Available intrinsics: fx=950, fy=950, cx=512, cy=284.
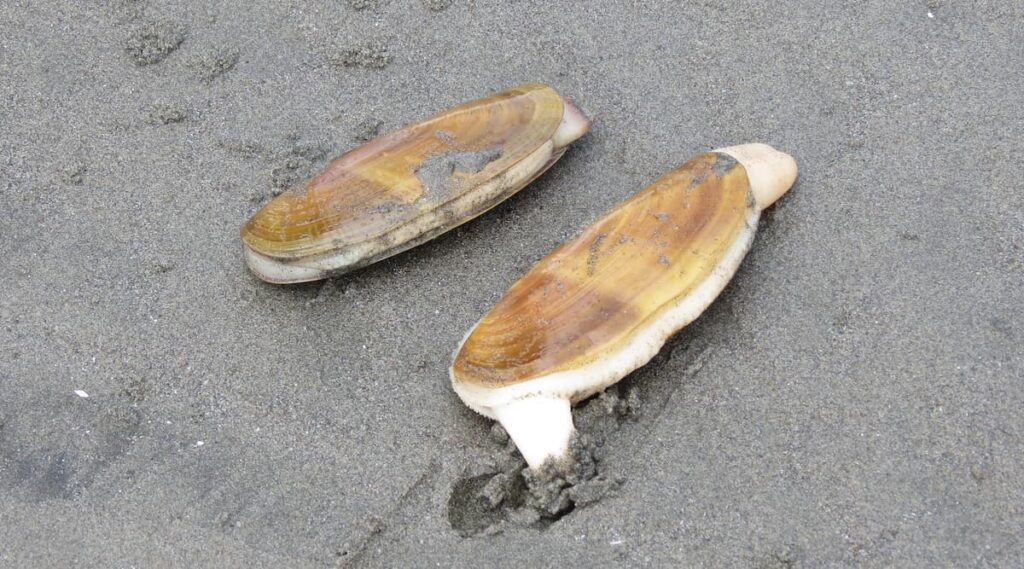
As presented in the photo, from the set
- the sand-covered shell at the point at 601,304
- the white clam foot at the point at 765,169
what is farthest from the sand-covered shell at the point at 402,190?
the white clam foot at the point at 765,169

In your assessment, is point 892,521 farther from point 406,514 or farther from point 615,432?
point 406,514

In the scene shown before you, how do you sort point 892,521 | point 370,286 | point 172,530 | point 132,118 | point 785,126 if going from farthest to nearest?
1. point 132,118
2. point 785,126
3. point 370,286
4. point 172,530
5. point 892,521

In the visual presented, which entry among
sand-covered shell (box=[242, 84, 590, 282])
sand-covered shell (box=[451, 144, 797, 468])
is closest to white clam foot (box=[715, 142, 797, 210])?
sand-covered shell (box=[451, 144, 797, 468])

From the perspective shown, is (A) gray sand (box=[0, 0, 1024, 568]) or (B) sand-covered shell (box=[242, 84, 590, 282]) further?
(B) sand-covered shell (box=[242, 84, 590, 282])

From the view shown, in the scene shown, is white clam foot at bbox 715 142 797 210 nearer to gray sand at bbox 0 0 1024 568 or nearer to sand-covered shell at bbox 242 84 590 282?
gray sand at bbox 0 0 1024 568

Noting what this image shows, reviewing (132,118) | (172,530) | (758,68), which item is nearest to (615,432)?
(172,530)

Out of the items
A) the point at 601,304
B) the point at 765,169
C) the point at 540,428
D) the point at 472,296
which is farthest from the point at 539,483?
the point at 765,169
